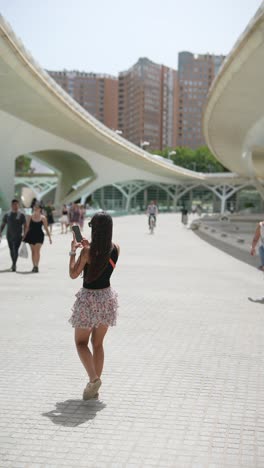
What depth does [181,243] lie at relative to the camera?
23.6 m

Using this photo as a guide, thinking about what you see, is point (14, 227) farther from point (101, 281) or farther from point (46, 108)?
point (46, 108)

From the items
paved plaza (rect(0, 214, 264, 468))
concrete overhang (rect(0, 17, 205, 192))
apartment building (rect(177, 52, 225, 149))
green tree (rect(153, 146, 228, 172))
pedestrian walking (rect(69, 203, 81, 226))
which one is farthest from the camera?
apartment building (rect(177, 52, 225, 149))

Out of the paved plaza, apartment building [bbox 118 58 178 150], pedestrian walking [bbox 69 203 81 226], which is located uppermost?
apartment building [bbox 118 58 178 150]

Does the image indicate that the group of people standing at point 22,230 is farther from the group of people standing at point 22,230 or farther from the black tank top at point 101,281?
the black tank top at point 101,281

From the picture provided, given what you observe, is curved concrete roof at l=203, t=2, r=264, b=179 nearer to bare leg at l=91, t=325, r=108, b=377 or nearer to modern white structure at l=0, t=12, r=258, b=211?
modern white structure at l=0, t=12, r=258, b=211

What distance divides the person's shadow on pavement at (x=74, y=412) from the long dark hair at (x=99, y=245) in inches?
35.6

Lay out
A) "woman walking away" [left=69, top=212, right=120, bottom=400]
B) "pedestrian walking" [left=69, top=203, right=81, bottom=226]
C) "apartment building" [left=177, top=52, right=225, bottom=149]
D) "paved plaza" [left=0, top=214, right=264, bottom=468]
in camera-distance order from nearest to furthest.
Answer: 1. "paved plaza" [left=0, top=214, right=264, bottom=468]
2. "woman walking away" [left=69, top=212, right=120, bottom=400]
3. "pedestrian walking" [left=69, top=203, right=81, bottom=226]
4. "apartment building" [left=177, top=52, right=225, bottom=149]

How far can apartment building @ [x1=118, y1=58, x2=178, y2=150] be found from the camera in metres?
154

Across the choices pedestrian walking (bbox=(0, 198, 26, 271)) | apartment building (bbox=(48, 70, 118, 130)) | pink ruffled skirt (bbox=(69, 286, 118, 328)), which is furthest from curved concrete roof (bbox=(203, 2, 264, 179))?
apartment building (bbox=(48, 70, 118, 130))

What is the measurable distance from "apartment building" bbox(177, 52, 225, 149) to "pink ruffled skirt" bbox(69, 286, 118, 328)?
159m

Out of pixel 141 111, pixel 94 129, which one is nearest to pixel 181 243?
pixel 94 129

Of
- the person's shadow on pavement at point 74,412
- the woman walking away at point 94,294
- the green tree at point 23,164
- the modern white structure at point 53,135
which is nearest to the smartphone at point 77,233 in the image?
the woman walking away at point 94,294

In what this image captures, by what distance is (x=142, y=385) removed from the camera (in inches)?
206

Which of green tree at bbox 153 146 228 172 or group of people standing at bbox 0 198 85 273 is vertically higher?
green tree at bbox 153 146 228 172
